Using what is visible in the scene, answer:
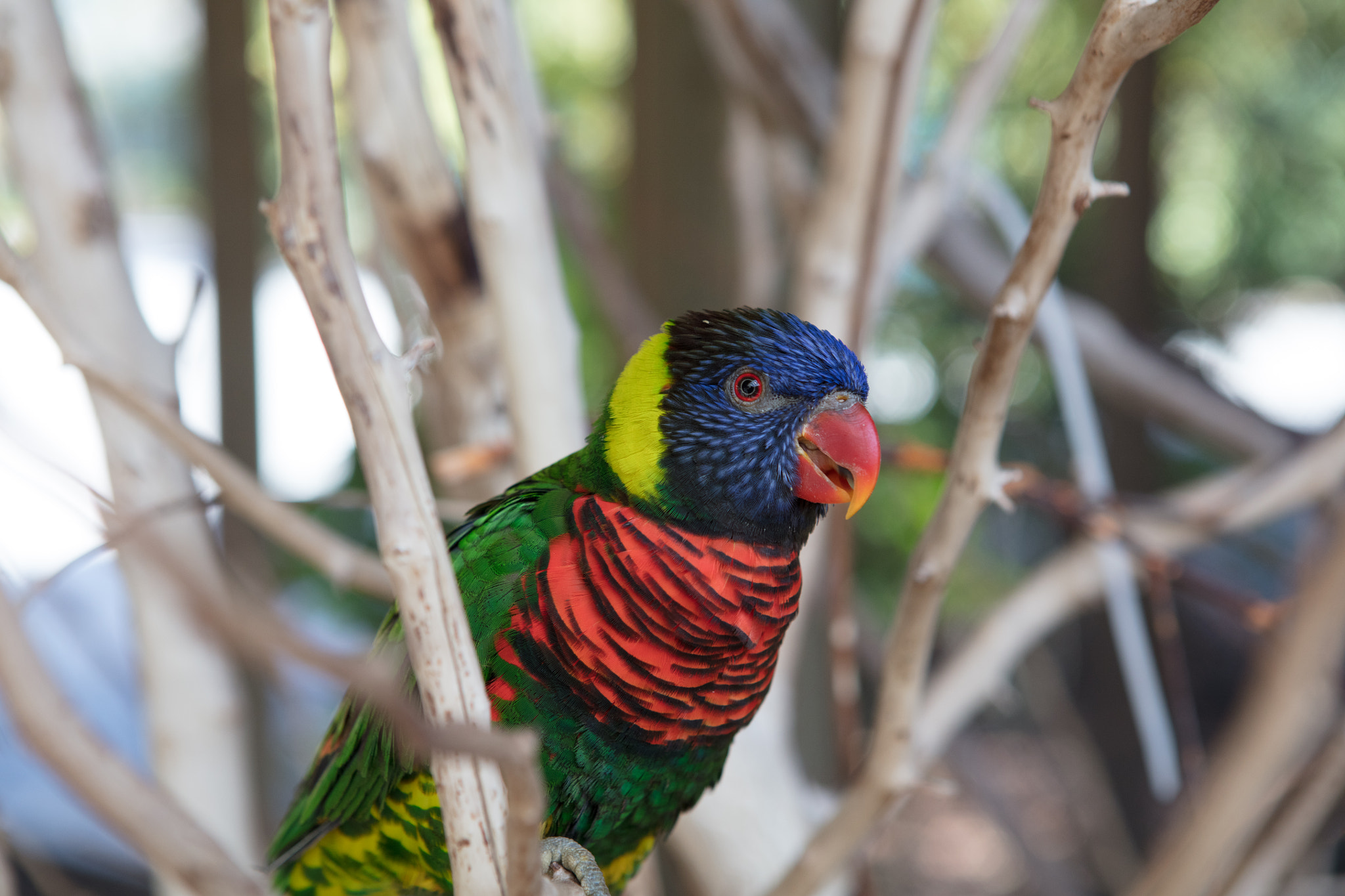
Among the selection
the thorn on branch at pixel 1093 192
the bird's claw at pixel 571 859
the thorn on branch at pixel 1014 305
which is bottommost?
the bird's claw at pixel 571 859

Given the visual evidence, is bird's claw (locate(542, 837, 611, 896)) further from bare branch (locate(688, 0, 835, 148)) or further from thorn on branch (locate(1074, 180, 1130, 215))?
bare branch (locate(688, 0, 835, 148))

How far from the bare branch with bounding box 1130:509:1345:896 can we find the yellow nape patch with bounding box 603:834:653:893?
549 mm

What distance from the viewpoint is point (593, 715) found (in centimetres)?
94

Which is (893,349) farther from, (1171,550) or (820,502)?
(820,502)

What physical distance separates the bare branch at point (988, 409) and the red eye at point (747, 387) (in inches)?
8.2

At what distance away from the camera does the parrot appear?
92 cm

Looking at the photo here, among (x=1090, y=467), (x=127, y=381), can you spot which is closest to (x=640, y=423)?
(x=127, y=381)

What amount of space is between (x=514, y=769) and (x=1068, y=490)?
1.14 m

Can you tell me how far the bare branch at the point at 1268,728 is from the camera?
0.80m

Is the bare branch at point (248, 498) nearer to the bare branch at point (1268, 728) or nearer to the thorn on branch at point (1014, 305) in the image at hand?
the thorn on branch at point (1014, 305)

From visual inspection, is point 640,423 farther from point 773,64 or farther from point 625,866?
point 773,64

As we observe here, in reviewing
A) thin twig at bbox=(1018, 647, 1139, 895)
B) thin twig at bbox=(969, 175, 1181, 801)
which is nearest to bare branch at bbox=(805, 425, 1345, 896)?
thin twig at bbox=(969, 175, 1181, 801)

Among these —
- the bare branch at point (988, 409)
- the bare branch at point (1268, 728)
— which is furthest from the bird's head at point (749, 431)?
the bare branch at point (1268, 728)

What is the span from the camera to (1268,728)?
883mm
